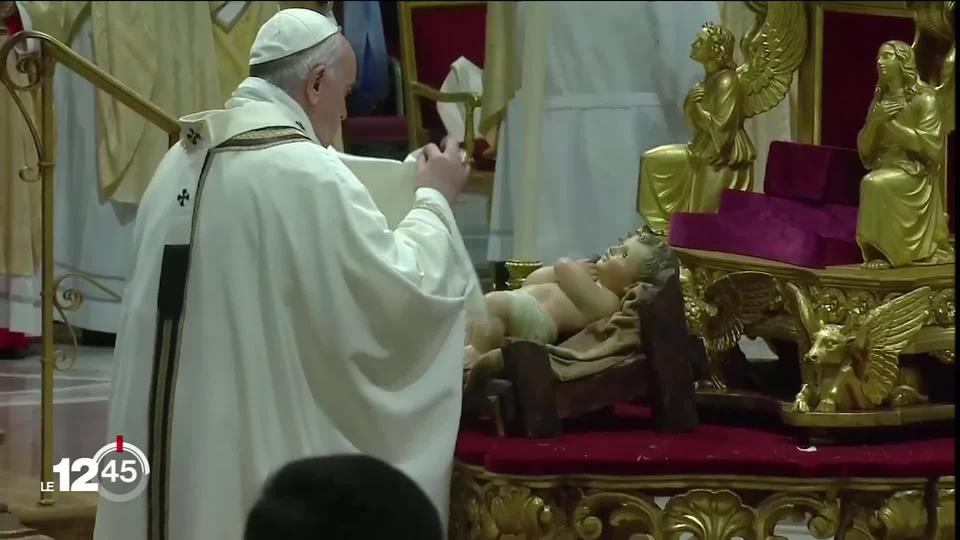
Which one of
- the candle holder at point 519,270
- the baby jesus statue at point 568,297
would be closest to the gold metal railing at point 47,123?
the candle holder at point 519,270

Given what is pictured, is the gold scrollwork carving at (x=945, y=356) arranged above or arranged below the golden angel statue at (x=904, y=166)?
below

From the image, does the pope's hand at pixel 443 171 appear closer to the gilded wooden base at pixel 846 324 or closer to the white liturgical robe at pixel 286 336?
the white liturgical robe at pixel 286 336

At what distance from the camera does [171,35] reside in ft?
25.5

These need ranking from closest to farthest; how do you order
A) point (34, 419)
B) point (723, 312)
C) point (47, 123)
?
point (723, 312) → point (47, 123) → point (34, 419)

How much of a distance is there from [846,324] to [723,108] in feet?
2.97

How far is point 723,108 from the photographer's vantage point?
4469 millimetres

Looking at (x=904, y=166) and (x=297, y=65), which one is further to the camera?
(x=904, y=166)

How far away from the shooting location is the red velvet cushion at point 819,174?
436 cm

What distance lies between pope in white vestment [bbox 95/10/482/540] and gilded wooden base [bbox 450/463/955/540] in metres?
0.20

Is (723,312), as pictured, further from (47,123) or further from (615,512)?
(47,123)

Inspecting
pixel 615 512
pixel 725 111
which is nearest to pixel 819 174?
pixel 725 111

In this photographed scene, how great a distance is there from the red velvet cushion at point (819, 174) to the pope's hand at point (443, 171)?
112cm

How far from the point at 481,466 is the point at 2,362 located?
2057mm

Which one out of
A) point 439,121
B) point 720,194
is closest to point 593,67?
point 439,121
